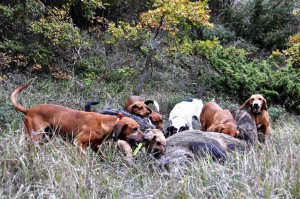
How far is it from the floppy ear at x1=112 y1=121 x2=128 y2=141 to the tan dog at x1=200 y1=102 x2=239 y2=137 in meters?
2.41

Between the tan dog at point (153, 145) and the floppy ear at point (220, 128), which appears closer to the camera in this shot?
the tan dog at point (153, 145)

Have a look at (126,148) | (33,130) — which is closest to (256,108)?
(126,148)

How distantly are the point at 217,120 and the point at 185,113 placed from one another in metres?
1.30

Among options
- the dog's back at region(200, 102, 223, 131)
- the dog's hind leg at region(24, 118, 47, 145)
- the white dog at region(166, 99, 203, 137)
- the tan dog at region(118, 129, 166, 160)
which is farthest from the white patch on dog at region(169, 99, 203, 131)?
the dog's hind leg at region(24, 118, 47, 145)

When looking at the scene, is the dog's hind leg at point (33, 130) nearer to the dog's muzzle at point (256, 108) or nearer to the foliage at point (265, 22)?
the dog's muzzle at point (256, 108)

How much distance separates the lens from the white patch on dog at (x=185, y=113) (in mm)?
10462

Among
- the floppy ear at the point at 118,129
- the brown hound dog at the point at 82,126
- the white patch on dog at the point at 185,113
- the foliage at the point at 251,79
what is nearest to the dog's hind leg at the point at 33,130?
the brown hound dog at the point at 82,126

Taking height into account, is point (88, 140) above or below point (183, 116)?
above

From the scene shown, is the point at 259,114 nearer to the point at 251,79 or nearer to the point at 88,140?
the point at 88,140

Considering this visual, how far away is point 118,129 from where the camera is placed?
7.02 meters

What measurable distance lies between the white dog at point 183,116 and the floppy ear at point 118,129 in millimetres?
2866

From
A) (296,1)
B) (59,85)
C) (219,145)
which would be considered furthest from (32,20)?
(296,1)

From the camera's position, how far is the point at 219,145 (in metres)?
7.26

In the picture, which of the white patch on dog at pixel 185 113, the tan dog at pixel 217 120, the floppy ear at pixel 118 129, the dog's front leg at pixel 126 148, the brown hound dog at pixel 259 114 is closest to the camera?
the dog's front leg at pixel 126 148
